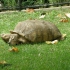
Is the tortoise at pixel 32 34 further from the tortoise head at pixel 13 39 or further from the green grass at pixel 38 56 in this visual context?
the green grass at pixel 38 56

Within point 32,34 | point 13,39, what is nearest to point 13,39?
point 13,39

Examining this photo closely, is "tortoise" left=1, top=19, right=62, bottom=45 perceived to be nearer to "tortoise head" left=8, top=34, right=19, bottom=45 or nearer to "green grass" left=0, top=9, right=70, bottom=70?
"tortoise head" left=8, top=34, right=19, bottom=45

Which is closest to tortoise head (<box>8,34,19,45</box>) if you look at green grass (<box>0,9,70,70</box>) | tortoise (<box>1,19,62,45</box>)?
tortoise (<box>1,19,62,45</box>)

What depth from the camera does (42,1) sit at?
1089cm

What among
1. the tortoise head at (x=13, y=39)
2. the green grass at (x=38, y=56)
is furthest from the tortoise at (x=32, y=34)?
the green grass at (x=38, y=56)

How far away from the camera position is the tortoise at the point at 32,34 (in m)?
6.66

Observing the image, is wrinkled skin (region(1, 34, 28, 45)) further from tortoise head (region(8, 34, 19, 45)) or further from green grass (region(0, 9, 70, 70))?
green grass (region(0, 9, 70, 70))

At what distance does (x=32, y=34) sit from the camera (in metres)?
6.68

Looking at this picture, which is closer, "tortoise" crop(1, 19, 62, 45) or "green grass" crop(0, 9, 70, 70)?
"green grass" crop(0, 9, 70, 70)

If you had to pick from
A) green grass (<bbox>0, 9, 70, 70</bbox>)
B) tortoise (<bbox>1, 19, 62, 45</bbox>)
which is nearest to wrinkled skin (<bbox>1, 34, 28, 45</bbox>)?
tortoise (<bbox>1, 19, 62, 45</bbox>)

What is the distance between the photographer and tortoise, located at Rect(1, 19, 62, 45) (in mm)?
6664

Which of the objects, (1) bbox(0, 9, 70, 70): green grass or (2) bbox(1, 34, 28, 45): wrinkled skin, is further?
(2) bbox(1, 34, 28, 45): wrinkled skin

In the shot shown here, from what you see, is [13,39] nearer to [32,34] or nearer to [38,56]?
[32,34]

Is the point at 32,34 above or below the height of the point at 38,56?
above
